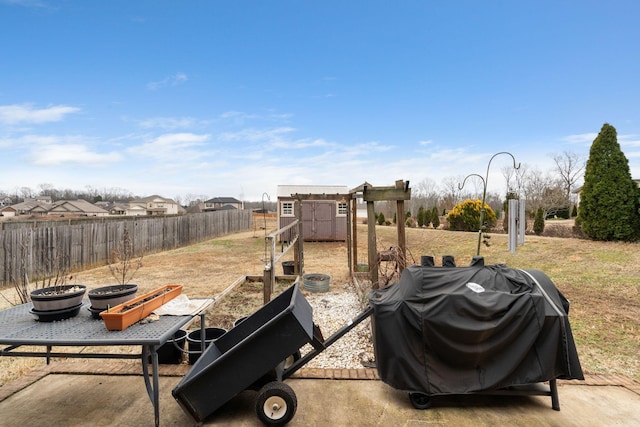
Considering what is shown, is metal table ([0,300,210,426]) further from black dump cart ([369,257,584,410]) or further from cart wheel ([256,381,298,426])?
black dump cart ([369,257,584,410])

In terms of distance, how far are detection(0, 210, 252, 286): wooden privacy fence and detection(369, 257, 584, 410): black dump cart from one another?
16.9 feet

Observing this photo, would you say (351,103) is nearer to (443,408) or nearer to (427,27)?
(427,27)

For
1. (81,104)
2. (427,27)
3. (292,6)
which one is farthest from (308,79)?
(81,104)

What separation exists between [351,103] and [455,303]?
12.8 metres

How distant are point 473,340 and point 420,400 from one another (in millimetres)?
672

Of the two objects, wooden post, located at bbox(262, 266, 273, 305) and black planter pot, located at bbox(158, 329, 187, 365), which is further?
wooden post, located at bbox(262, 266, 273, 305)

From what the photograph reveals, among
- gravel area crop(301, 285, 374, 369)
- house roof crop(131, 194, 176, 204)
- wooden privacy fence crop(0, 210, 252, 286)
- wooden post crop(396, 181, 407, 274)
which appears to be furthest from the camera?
house roof crop(131, 194, 176, 204)

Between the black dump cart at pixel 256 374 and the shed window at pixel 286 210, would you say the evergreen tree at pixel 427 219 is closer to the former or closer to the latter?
the shed window at pixel 286 210

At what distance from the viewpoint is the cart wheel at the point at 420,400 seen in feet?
8.23

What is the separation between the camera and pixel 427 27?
982 cm

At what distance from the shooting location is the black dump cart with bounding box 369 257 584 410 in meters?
2.36

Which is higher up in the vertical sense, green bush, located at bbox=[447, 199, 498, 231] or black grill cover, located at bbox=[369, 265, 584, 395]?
green bush, located at bbox=[447, 199, 498, 231]

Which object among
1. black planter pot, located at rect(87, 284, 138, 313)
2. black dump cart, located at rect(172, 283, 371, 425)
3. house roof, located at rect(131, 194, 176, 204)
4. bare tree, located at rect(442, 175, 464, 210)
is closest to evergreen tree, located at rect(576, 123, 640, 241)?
black dump cart, located at rect(172, 283, 371, 425)

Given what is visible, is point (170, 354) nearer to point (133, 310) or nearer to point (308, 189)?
point (133, 310)
